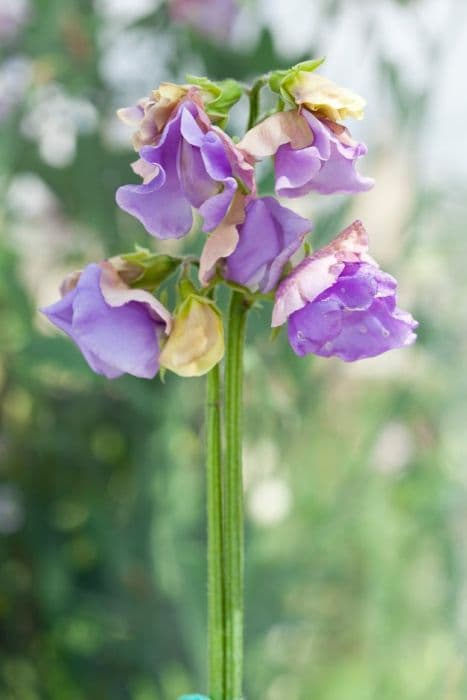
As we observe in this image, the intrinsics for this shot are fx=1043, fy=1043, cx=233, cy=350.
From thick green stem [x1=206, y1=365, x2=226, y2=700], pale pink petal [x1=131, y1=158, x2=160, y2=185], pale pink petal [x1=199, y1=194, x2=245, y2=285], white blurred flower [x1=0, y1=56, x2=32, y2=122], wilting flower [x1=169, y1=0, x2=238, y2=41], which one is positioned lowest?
white blurred flower [x1=0, y1=56, x2=32, y2=122]

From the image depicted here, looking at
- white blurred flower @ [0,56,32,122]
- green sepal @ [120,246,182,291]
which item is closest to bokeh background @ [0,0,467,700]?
white blurred flower @ [0,56,32,122]

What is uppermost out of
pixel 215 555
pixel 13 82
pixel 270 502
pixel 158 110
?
pixel 158 110

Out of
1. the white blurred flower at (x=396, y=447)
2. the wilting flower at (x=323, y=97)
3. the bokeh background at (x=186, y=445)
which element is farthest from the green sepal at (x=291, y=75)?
the white blurred flower at (x=396, y=447)

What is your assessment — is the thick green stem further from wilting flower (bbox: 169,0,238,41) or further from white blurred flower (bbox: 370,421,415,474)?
white blurred flower (bbox: 370,421,415,474)

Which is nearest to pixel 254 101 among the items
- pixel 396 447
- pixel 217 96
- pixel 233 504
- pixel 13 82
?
pixel 217 96

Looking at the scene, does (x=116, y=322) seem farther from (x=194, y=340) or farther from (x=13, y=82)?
(x=13, y=82)

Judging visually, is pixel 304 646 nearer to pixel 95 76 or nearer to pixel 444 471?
pixel 444 471

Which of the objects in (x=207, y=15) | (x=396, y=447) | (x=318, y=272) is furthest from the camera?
(x=396, y=447)

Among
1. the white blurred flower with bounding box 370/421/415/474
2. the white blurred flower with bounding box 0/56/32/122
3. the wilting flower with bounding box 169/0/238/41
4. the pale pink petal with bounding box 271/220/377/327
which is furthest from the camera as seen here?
the white blurred flower with bounding box 370/421/415/474
